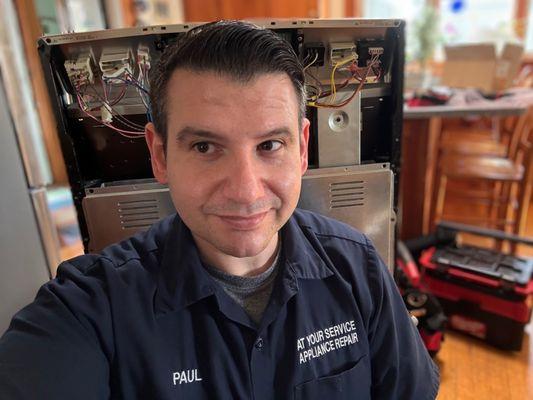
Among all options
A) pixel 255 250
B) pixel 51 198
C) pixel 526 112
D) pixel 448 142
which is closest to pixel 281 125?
pixel 255 250

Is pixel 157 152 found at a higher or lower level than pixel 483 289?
higher

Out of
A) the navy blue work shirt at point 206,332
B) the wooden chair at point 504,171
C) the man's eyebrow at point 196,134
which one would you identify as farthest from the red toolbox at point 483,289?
the man's eyebrow at point 196,134

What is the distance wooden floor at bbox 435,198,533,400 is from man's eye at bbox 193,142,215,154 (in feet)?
4.81

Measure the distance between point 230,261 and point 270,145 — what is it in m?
0.27

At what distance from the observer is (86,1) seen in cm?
415

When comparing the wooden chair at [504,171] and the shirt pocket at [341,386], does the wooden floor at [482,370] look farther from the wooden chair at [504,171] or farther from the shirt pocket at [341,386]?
the shirt pocket at [341,386]

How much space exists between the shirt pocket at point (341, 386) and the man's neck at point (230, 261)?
0.26 m

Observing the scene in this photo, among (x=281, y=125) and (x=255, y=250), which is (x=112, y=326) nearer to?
(x=255, y=250)

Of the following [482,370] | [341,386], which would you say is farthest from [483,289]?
[341,386]

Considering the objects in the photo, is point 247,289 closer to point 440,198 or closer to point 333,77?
point 333,77

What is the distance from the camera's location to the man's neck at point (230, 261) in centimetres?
92

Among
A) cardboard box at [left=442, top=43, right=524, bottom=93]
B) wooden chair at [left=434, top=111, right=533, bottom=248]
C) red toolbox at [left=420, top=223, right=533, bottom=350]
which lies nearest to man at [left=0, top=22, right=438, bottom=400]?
red toolbox at [left=420, top=223, right=533, bottom=350]

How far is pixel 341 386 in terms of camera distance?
92 cm

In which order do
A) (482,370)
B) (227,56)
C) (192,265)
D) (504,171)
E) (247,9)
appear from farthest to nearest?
1. (247,9)
2. (504,171)
3. (482,370)
4. (192,265)
5. (227,56)
